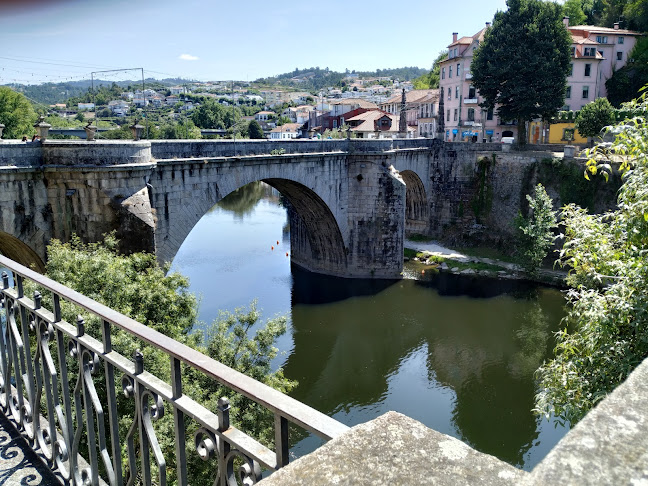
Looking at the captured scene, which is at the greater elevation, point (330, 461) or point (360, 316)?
point (330, 461)

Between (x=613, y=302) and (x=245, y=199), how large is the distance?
194 ft

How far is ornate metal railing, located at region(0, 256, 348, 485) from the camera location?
7.67 feet

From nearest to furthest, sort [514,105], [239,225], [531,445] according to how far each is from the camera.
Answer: [531,445] < [514,105] < [239,225]

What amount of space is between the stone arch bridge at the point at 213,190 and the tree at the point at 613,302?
11847mm

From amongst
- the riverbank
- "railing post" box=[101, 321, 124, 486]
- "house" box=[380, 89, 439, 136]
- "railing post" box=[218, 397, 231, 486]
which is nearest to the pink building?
"house" box=[380, 89, 439, 136]

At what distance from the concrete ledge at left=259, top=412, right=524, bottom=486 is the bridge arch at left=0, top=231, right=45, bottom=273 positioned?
638 inches

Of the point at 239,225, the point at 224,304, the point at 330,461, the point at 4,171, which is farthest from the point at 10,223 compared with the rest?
the point at 239,225

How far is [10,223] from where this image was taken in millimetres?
15500

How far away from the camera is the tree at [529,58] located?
1511 inches

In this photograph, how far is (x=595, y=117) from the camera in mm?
38281

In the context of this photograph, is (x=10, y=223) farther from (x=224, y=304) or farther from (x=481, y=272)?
(x=481, y=272)

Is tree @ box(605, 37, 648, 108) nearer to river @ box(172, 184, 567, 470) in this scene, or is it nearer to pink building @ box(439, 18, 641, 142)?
pink building @ box(439, 18, 641, 142)

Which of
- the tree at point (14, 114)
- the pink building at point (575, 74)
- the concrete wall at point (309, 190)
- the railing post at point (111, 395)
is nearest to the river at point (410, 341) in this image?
the concrete wall at point (309, 190)

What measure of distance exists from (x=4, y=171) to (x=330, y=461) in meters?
15.8
